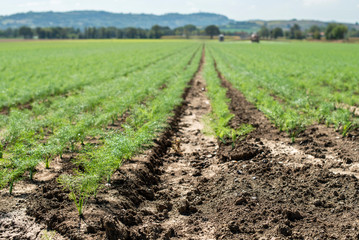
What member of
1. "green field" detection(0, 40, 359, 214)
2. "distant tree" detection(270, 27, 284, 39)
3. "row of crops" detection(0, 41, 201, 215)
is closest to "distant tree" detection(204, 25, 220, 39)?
"distant tree" detection(270, 27, 284, 39)

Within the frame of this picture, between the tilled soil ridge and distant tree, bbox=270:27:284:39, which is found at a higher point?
distant tree, bbox=270:27:284:39

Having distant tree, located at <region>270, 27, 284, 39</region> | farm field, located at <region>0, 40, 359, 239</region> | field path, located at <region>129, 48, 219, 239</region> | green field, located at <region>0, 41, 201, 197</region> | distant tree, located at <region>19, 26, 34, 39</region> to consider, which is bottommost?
field path, located at <region>129, 48, 219, 239</region>

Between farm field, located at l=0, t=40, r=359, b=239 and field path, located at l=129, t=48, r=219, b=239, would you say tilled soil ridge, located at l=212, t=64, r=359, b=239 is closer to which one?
farm field, located at l=0, t=40, r=359, b=239

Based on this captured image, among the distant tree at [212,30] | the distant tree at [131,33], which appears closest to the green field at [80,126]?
the distant tree at [131,33]

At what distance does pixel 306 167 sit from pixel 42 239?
4766 millimetres

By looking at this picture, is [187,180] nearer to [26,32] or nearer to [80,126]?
[80,126]

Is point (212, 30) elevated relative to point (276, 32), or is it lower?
elevated

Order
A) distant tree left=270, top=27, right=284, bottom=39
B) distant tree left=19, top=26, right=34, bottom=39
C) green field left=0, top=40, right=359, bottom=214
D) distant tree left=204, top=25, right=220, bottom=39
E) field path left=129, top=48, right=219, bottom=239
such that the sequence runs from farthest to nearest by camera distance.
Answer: distant tree left=204, top=25, right=220, bottom=39
distant tree left=270, top=27, right=284, bottom=39
distant tree left=19, top=26, right=34, bottom=39
green field left=0, top=40, right=359, bottom=214
field path left=129, top=48, right=219, bottom=239

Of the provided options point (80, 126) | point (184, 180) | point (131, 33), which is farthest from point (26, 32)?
point (184, 180)

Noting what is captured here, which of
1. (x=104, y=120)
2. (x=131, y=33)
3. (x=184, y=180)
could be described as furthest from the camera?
(x=131, y=33)

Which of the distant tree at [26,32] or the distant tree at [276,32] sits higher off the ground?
the distant tree at [276,32]

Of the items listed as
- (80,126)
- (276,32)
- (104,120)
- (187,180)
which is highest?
(276,32)

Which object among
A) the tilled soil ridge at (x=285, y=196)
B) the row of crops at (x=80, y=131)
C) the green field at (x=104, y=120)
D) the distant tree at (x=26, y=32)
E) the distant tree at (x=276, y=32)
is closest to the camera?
→ the tilled soil ridge at (x=285, y=196)

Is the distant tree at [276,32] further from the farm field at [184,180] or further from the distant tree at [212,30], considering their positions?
the farm field at [184,180]
